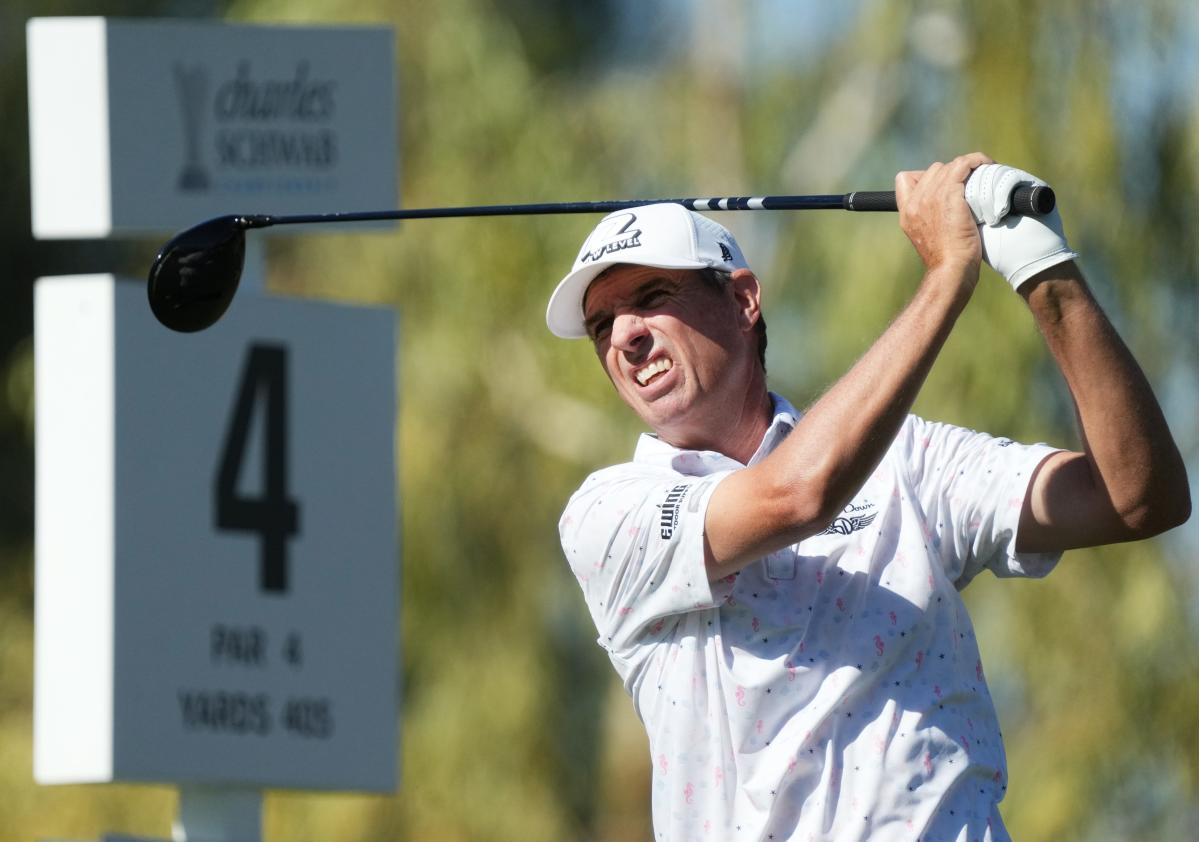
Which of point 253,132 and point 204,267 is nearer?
point 204,267

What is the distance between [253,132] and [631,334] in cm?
251

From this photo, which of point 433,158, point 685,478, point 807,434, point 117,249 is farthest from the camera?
point 117,249

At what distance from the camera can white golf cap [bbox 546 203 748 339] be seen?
12.5ft

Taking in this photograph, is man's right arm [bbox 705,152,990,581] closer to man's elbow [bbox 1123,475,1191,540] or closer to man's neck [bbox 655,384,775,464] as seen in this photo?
man's neck [bbox 655,384,775,464]

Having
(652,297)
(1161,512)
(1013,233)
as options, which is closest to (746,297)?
(652,297)

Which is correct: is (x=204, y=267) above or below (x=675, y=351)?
above

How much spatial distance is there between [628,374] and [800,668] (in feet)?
2.07

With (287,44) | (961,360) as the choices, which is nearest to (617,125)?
(961,360)

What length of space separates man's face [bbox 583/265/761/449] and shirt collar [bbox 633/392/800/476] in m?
0.04

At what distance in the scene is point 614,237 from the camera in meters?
3.86

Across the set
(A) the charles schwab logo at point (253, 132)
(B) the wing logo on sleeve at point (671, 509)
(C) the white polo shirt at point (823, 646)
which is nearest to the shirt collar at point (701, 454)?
(C) the white polo shirt at point (823, 646)

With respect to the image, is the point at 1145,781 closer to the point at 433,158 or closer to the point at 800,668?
the point at 433,158

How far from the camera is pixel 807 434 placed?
340 centimetres

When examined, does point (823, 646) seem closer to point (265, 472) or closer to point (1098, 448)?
point (1098, 448)
